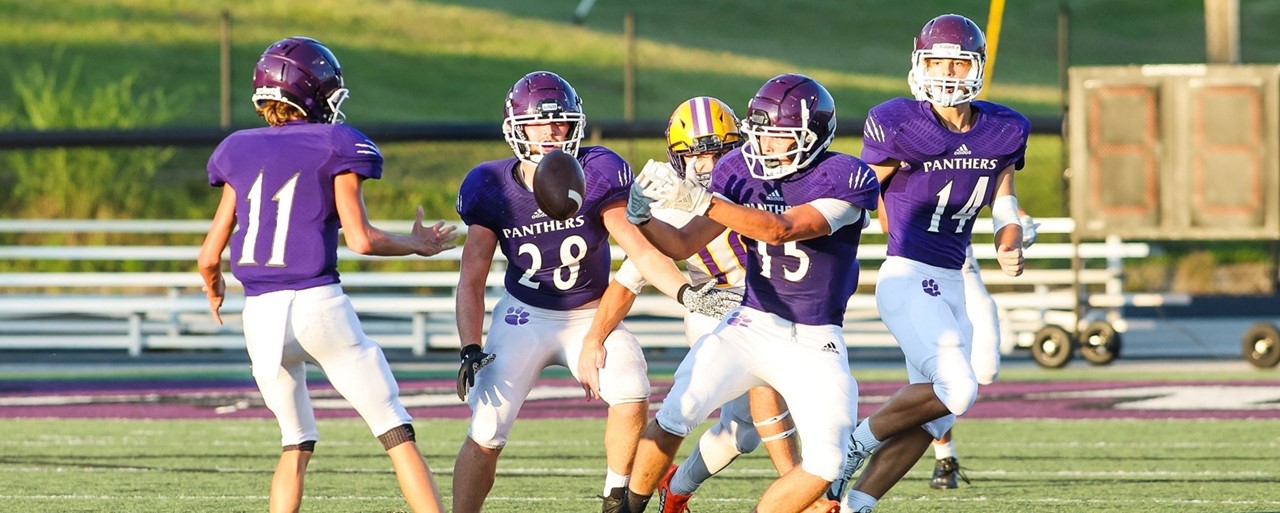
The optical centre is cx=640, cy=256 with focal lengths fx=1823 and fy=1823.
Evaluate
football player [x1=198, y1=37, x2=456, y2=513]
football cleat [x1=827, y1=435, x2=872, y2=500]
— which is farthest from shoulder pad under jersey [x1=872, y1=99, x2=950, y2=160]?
football player [x1=198, y1=37, x2=456, y2=513]

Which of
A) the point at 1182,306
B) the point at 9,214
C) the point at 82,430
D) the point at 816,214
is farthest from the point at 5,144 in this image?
the point at 1182,306

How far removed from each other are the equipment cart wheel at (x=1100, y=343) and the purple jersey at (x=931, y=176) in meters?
6.54

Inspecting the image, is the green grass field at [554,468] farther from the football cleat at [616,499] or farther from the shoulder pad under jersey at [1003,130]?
the shoulder pad under jersey at [1003,130]

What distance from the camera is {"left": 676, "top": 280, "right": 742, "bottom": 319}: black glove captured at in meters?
5.96

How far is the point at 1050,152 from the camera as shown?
101 ft

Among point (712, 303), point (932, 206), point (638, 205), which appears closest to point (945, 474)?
point (932, 206)

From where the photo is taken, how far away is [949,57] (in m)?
6.45

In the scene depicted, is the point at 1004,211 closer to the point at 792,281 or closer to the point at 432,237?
the point at 792,281

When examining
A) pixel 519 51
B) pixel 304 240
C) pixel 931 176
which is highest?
pixel 519 51

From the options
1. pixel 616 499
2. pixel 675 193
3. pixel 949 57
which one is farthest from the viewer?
pixel 949 57

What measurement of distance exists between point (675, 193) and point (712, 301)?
130cm

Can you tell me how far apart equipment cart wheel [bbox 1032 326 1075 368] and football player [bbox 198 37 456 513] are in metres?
8.10

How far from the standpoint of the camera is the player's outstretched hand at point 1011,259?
6129mm

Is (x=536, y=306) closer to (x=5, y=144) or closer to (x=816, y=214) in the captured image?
(x=816, y=214)
